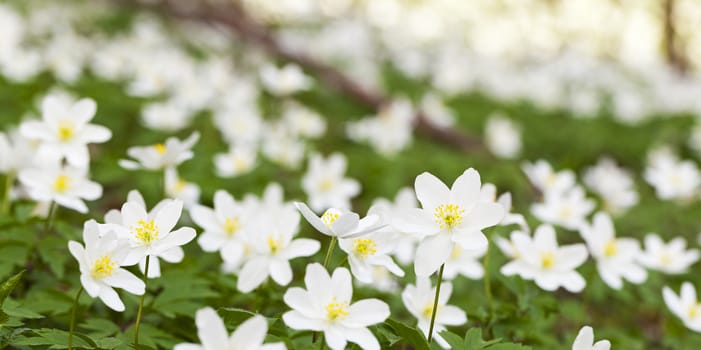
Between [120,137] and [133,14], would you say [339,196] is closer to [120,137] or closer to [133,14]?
[120,137]

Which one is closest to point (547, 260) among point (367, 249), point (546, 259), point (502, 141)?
point (546, 259)

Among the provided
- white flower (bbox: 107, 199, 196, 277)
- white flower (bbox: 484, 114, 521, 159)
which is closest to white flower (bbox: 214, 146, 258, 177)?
white flower (bbox: 107, 199, 196, 277)

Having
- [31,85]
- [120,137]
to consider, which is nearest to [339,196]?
[120,137]

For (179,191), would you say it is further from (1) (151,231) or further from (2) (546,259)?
(2) (546,259)

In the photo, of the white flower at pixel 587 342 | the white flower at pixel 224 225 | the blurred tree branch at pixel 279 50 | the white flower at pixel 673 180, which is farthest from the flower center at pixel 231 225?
the blurred tree branch at pixel 279 50

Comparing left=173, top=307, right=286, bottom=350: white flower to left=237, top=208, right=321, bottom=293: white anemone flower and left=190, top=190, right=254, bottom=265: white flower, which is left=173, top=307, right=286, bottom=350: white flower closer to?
left=237, top=208, right=321, bottom=293: white anemone flower

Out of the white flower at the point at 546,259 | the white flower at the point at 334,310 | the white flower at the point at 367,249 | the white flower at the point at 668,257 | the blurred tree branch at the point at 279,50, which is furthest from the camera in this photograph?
the blurred tree branch at the point at 279,50

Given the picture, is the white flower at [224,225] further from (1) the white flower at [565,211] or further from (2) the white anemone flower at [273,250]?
(1) the white flower at [565,211]
